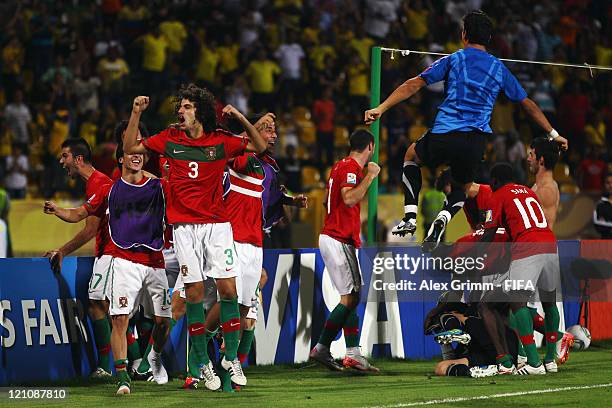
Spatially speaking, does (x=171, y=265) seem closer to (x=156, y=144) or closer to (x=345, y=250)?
(x=345, y=250)

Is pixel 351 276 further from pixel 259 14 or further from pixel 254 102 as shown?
pixel 259 14

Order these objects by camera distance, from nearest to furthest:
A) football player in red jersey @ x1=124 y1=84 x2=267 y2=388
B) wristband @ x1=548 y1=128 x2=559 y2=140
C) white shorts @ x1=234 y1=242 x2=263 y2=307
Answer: football player in red jersey @ x1=124 y1=84 x2=267 y2=388 → wristband @ x1=548 y1=128 x2=559 y2=140 → white shorts @ x1=234 y1=242 x2=263 y2=307

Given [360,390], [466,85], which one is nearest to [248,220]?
[360,390]

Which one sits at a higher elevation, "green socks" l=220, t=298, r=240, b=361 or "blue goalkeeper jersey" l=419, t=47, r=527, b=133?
"blue goalkeeper jersey" l=419, t=47, r=527, b=133

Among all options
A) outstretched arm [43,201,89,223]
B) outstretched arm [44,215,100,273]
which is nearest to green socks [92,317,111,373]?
outstretched arm [44,215,100,273]

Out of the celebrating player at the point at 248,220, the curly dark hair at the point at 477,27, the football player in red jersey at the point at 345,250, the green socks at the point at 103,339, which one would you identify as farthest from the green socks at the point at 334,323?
the curly dark hair at the point at 477,27

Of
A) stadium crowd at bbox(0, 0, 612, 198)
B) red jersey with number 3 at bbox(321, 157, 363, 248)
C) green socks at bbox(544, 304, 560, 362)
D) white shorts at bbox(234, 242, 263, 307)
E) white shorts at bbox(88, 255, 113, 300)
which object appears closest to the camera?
white shorts at bbox(88, 255, 113, 300)

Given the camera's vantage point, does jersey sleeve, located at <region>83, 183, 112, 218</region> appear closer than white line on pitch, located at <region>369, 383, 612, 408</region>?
No

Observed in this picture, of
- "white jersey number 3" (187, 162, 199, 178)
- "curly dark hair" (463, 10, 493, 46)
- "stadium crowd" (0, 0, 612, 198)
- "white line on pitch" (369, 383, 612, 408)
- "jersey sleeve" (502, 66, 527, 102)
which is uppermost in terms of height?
"stadium crowd" (0, 0, 612, 198)

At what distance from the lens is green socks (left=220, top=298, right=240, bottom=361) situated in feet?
33.8

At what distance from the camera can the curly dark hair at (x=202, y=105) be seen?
33.5ft

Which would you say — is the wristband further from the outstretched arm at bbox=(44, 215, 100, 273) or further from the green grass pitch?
the outstretched arm at bbox=(44, 215, 100, 273)

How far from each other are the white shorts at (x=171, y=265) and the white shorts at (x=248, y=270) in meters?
0.80

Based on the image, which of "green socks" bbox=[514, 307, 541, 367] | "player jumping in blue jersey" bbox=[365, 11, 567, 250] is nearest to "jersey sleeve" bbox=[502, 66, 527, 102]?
"player jumping in blue jersey" bbox=[365, 11, 567, 250]
